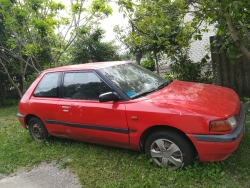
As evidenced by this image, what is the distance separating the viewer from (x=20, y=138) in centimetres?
536

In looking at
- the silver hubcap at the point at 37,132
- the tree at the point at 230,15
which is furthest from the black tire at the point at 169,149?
the silver hubcap at the point at 37,132

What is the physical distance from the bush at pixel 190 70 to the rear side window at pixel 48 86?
10.9ft

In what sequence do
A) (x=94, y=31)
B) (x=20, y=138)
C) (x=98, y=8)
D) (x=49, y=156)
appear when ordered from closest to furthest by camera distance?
(x=49, y=156) < (x=20, y=138) < (x=98, y=8) < (x=94, y=31)

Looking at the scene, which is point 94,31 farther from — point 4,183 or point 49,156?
point 4,183

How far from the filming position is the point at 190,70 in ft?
20.4

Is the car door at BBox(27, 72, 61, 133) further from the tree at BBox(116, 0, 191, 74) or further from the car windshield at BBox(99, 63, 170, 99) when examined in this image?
the tree at BBox(116, 0, 191, 74)

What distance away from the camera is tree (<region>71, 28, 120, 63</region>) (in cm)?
1019

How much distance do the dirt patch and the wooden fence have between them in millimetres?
4686

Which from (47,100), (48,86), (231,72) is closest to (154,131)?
(47,100)

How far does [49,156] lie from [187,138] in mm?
2479

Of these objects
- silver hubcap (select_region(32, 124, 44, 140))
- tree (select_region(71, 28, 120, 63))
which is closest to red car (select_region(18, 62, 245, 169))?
silver hubcap (select_region(32, 124, 44, 140))

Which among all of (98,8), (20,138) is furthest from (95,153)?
(98,8)

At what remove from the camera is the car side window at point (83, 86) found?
3727 millimetres

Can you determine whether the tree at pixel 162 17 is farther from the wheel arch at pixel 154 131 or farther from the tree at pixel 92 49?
the tree at pixel 92 49
